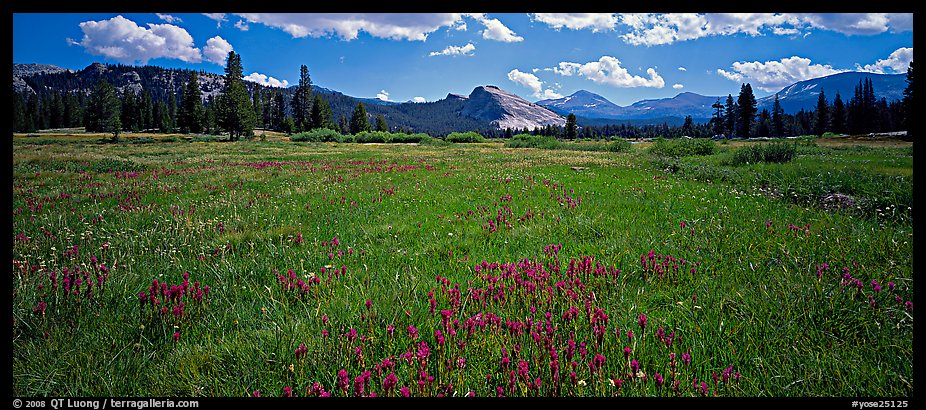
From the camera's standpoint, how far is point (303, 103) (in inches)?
5182

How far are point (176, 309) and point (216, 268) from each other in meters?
1.62

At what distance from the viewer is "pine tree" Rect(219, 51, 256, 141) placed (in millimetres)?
84250

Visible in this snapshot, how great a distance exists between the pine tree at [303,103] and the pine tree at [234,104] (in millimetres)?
30388

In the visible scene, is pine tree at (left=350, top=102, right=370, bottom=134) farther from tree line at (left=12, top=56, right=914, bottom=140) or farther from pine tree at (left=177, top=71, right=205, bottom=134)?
pine tree at (left=177, top=71, right=205, bottom=134)

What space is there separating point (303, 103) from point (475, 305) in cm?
14520

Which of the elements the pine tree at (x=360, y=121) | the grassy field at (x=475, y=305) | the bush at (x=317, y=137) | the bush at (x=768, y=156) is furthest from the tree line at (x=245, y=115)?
the grassy field at (x=475, y=305)

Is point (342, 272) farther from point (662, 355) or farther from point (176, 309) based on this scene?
point (662, 355)

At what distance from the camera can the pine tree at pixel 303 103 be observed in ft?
404

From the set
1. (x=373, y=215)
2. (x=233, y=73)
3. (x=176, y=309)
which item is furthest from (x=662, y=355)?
(x=233, y=73)

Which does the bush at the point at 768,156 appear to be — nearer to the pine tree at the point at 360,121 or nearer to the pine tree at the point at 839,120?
the pine tree at the point at 360,121

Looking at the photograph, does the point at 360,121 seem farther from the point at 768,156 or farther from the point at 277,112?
the point at 768,156

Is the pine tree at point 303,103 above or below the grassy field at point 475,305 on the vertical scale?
above

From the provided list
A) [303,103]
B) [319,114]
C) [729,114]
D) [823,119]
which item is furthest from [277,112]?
[823,119]

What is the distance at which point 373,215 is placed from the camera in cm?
825
